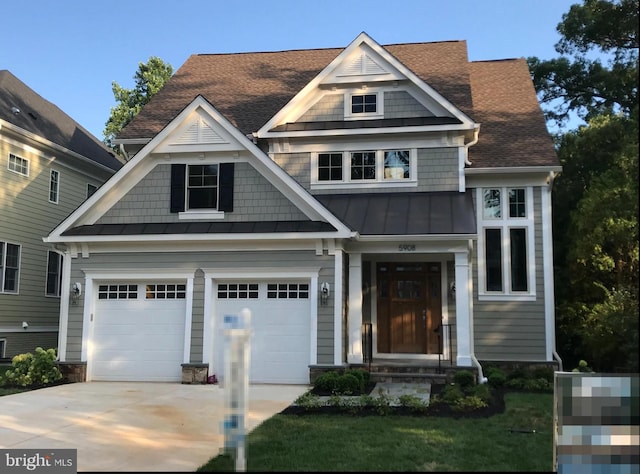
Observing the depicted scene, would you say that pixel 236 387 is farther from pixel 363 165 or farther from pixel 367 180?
pixel 363 165

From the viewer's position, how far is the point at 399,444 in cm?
699

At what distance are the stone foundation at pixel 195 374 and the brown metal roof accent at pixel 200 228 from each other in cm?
282

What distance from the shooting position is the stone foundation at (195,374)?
12664 mm

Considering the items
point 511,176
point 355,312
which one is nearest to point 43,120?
point 355,312

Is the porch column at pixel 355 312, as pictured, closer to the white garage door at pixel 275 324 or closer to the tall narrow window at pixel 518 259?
the white garage door at pixel 275 324

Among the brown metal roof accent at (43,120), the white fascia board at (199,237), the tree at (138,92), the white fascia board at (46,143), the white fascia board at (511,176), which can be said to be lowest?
the white fascia board at (199,237)

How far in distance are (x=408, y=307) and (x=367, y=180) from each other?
327 centimetres

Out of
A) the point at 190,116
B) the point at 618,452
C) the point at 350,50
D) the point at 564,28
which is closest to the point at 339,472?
the point at 618,452

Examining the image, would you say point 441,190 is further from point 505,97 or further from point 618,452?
point 618,452

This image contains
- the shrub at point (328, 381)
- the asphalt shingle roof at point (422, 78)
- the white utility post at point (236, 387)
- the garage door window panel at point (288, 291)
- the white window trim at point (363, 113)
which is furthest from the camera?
the asphalt shingle roof at point (422, 78)

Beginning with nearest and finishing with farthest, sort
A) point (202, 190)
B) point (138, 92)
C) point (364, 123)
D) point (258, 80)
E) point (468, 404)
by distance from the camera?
1. point (468, 404)
2. point (202, 190)
3. point (364, 123)
4. point (258, 80)
5. point (138, 92)

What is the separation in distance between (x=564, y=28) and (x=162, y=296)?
16378mm

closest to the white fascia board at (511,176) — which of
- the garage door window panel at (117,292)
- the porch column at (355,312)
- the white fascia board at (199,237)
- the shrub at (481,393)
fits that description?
the porch column at (355,312)

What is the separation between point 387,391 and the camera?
36.3ft
